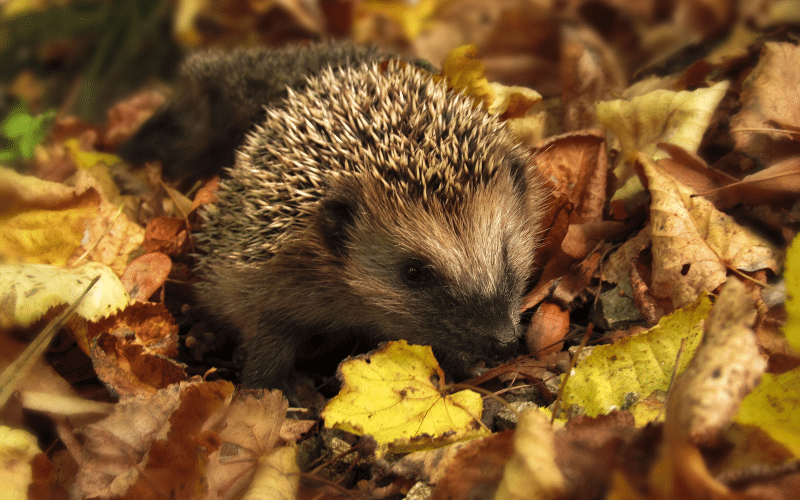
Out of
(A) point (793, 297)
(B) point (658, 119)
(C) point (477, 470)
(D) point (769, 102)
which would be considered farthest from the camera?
(B) point (658, 119)

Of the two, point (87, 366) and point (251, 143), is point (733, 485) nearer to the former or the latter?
point (87, 366)

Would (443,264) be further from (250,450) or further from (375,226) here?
(250,450)

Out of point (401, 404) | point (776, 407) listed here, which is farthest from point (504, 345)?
point (776, 407)

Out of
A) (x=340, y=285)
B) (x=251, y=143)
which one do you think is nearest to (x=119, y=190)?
(x=251, y=143)

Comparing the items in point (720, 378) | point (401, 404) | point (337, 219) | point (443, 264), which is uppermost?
point (720, 378)

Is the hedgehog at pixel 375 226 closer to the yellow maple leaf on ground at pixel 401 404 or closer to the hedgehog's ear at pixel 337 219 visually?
the hedgehog's ear at pixel 337 219

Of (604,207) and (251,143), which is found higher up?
(251,143)

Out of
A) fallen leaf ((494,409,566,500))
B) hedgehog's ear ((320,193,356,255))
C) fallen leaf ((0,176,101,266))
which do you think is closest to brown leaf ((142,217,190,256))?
fallen leaf ((0,176,101,266))
